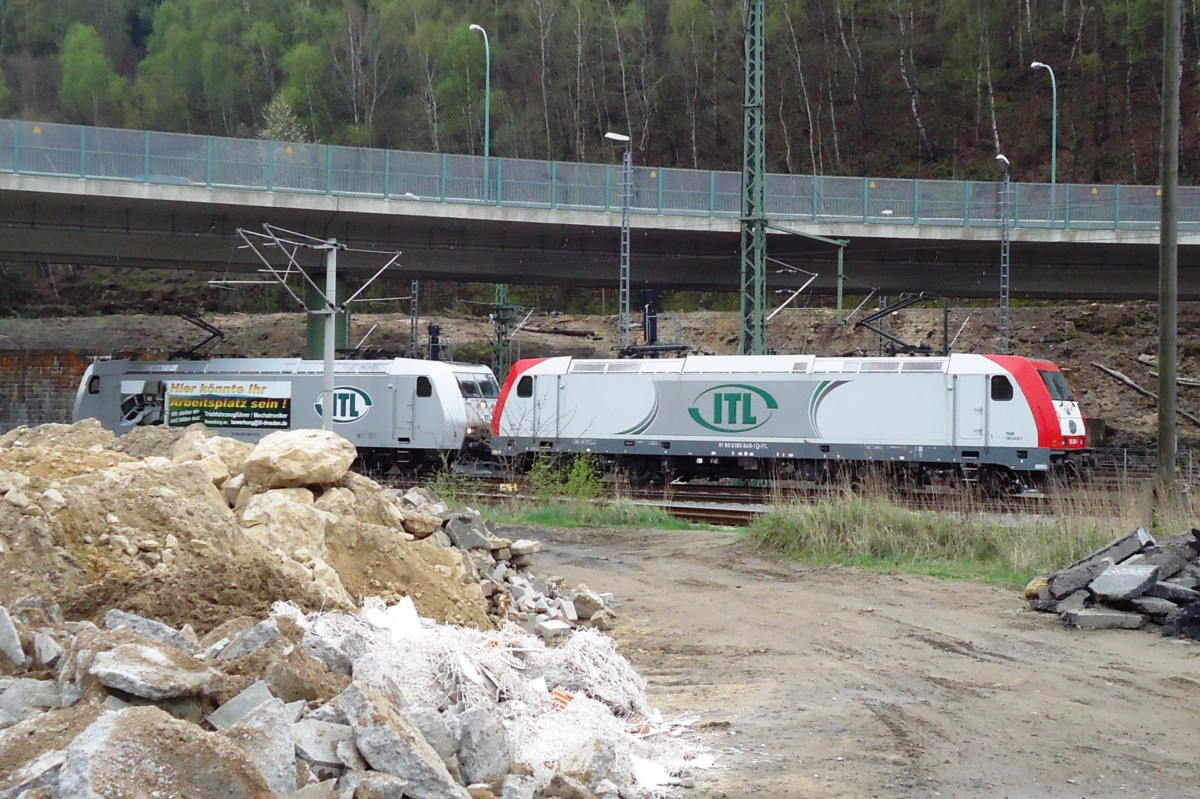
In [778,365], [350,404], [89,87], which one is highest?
[89,87]

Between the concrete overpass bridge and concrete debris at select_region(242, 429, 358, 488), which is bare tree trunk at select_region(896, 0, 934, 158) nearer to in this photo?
the concrete overpass bridge

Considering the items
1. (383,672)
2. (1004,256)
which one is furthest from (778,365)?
(383,672)

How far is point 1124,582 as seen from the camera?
36.4 feet

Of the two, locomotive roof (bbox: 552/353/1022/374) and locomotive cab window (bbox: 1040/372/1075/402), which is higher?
locomotive roof (bbox: 552/353/1022/374)

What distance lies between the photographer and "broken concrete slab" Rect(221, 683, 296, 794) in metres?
5.12

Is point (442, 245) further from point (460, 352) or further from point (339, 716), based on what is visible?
point (339, 716)

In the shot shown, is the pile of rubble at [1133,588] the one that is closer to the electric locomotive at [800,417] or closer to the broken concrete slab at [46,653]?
the broken concrete slab at [46,653]

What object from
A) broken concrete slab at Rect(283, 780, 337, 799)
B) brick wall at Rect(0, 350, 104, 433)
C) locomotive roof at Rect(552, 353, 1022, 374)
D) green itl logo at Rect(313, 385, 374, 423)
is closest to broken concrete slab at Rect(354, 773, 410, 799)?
broken concrete slab at Rect(283, 780, 337, 799)

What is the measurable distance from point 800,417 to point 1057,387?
17.6ft

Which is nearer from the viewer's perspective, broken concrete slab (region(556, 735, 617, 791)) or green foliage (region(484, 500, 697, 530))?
broken concrete slab (region(556, 735, 617, 791))

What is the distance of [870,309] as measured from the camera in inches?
2234

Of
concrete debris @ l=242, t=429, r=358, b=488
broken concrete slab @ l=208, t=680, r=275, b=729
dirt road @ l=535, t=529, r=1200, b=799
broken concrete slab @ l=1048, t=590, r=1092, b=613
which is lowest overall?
dirt road @ l=535, t=529, r=1200, b=799

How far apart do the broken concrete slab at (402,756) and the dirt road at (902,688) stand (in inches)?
65.1

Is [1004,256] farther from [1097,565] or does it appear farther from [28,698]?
[28,698]
